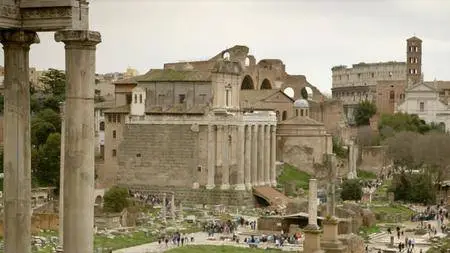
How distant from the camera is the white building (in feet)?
267

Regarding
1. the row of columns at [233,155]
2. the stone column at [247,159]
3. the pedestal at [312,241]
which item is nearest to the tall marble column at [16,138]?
the pedestal at [312,241]

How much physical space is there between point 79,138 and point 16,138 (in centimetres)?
73

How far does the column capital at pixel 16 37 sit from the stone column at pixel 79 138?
397 millimetres

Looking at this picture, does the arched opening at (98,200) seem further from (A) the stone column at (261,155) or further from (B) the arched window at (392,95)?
(B) the arched window at (392,95)

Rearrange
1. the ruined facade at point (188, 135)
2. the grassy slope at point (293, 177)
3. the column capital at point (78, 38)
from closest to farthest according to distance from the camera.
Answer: the column capital at point (78, 38) < the ruined facade at point (188, 135) < the grassy slope at point (293, 177)

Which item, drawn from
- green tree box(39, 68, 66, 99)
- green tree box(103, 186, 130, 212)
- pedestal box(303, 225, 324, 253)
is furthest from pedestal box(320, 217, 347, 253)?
green tree box(39, 68, 66, 99)

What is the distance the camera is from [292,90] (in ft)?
250

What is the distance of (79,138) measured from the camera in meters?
10.6

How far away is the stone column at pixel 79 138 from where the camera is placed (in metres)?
10.4

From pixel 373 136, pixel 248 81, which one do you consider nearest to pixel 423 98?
pixel 373 136

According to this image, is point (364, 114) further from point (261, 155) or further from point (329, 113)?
point (261, 155)

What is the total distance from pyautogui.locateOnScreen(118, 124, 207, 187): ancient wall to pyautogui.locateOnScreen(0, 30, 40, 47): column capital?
39.1m

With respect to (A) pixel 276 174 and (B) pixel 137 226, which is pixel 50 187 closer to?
(B) pixel 137 226

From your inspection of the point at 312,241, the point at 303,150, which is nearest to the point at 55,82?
the point at 303,150
